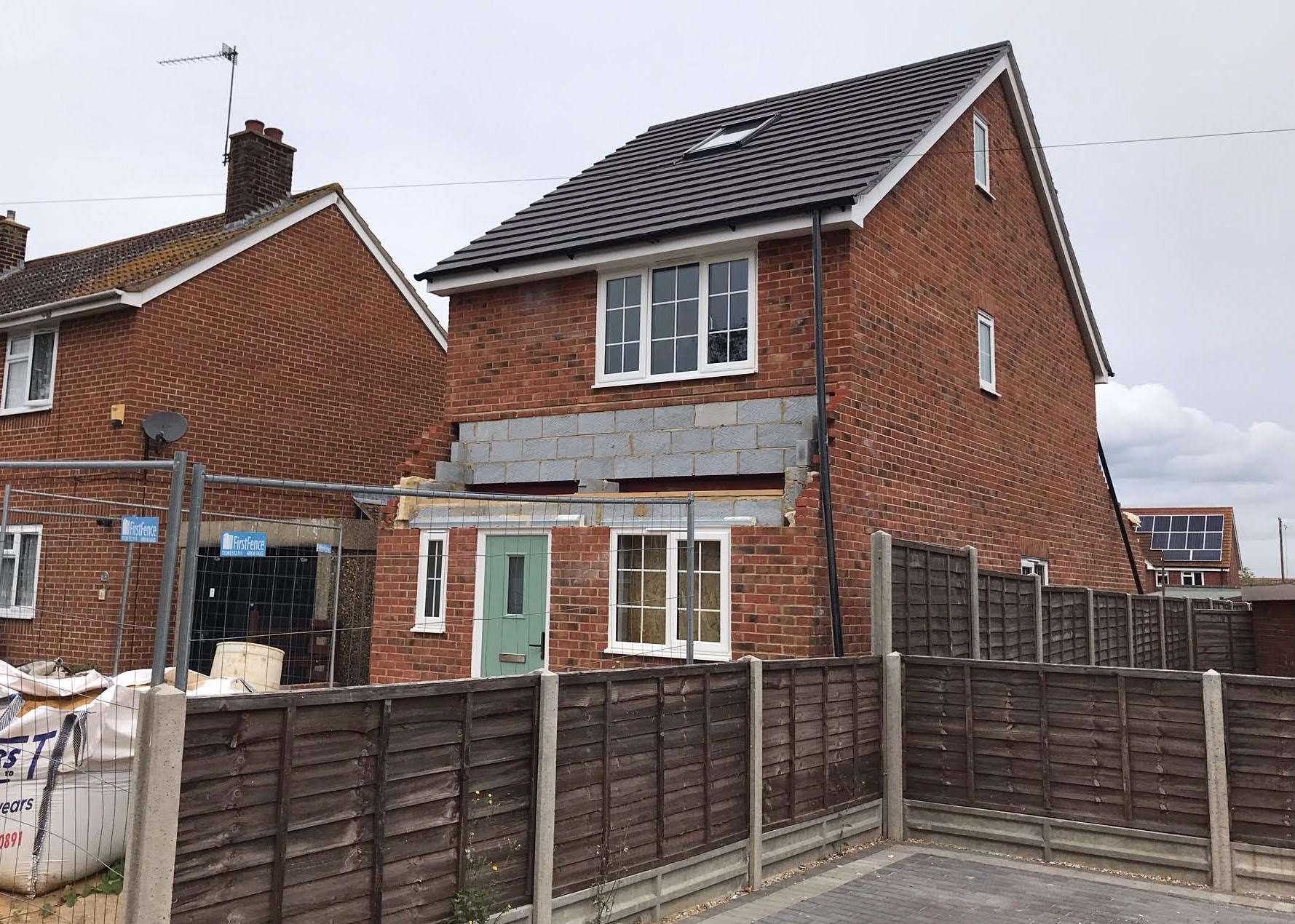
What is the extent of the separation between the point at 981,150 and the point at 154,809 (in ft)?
44.4

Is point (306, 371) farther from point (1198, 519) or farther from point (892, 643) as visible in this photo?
point (1198, 519)

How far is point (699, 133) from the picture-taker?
16109 mm

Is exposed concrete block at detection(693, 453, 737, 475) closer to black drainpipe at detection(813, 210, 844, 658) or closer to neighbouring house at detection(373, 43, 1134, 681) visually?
neighbouring house at detection(373, 43, 1134, 681)

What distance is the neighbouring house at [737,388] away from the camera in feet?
34.8

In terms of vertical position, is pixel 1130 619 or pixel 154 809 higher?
pixel 1130 619

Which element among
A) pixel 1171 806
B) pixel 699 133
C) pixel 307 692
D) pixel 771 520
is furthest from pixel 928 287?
pixel 307 692

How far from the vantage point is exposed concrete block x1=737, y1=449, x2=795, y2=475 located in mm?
10781

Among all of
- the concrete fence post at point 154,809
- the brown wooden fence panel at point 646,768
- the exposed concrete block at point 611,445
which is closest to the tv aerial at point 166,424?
the exposed concrete block at point 611,445

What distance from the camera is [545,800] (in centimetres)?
614

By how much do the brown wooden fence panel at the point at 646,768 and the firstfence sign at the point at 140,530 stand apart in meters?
2.49

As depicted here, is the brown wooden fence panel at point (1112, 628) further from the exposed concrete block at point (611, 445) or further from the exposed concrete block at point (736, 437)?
the exposed concrete block at point (611, 445)

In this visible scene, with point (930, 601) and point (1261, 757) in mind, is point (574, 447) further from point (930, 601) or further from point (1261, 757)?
point (1261, 757)

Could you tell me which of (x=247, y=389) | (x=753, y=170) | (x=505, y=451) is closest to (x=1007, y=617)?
(x=753, y=170)

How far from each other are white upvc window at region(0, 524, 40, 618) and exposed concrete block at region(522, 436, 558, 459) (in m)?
7.65
